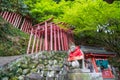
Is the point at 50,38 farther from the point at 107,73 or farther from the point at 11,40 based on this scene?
the point at 107,73

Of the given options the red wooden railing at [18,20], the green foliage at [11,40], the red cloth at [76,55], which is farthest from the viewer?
the red wooden railing at [18,20]

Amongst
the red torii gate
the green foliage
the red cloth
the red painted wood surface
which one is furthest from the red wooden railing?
the red painted wood surface

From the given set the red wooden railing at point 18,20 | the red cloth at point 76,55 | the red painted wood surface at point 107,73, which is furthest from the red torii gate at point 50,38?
the red painted wood surface at point 107,73

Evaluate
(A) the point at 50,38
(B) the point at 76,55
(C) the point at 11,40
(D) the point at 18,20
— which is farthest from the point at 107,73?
(D) the point at 18,20

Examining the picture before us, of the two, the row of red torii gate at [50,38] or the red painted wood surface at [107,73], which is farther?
the red painted wood surface at [107,73]

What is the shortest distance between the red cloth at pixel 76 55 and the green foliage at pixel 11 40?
9.50 ft

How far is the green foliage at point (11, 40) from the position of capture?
37.0 feet

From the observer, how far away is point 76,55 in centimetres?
1018

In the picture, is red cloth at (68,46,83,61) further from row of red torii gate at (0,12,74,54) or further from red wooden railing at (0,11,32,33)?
red wooden railing at (0,11,32,33)

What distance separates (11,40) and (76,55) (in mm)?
4077

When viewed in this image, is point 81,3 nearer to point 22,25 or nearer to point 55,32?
point 55,32

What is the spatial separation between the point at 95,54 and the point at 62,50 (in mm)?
2738

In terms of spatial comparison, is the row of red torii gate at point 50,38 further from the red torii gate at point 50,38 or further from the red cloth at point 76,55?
the red cloth at point 76,55

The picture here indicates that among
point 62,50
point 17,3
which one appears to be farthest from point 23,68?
point 17,3
